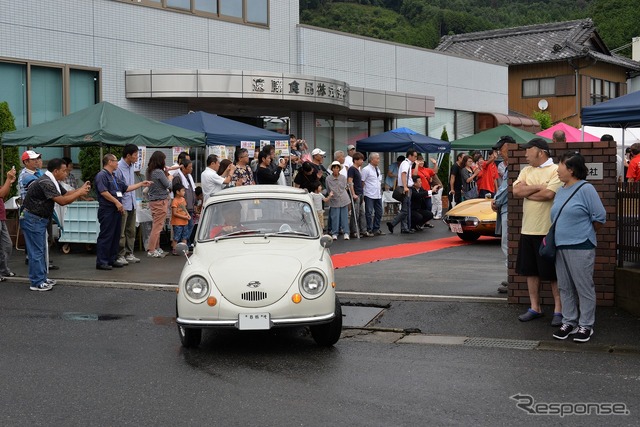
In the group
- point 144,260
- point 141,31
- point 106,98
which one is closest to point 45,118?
point 106,98

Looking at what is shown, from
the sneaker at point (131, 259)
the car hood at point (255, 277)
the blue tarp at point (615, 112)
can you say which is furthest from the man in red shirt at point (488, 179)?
the car hood at point (255, 277)

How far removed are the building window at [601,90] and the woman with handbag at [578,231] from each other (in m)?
37.6

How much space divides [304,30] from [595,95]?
2488cm

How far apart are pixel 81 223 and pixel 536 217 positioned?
972cm

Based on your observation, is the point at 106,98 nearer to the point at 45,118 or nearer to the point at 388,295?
the point at 45,118

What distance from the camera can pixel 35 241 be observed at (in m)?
11.6

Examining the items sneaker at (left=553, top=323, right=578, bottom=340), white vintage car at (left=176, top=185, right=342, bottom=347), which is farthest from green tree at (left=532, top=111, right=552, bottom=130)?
white vintage car at (left=176, top=185, right=342, bottom=347)

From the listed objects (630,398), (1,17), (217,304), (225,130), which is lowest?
(630,398)

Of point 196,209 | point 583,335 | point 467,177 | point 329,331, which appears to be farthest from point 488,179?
point 329,331

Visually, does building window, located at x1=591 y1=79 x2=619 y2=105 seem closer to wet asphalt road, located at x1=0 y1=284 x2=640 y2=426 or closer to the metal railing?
the metal railing

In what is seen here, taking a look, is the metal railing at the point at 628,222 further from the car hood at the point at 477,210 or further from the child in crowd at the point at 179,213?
the child in crowd at the point at 179,213

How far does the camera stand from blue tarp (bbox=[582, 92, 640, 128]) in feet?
36.1

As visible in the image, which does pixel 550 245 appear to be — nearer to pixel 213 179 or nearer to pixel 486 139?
pixel 213 179

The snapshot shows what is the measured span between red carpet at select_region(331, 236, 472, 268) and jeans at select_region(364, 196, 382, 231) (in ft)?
6.37
